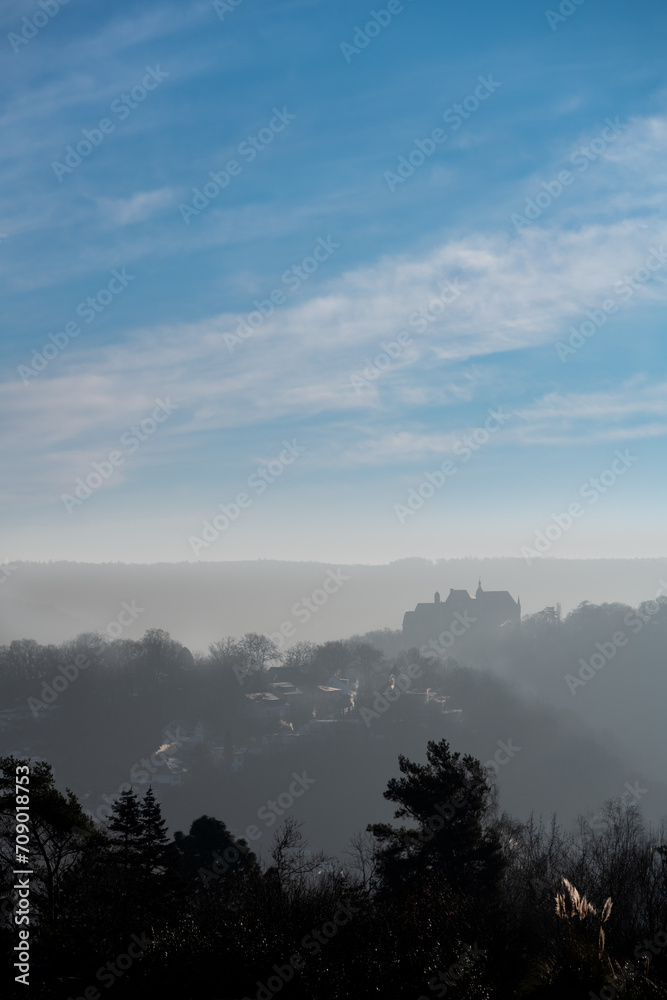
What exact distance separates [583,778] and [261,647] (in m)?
61.5

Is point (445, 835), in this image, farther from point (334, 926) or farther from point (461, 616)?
point (461, 616)

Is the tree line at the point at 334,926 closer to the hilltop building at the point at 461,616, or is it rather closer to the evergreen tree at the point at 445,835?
the evergreen tree at the point at 445,835

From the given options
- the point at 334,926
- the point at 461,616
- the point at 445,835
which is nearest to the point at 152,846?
the point at 445,835

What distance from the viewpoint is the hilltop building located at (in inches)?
6826

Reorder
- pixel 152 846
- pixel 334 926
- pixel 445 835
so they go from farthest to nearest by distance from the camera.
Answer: pixel 445 835, pixel 152 846, pixel 334 926

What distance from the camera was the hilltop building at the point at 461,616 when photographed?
173m

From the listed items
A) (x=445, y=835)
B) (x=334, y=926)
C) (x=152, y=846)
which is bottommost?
(x=445, y=835)

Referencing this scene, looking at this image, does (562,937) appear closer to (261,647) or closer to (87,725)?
(87,725)

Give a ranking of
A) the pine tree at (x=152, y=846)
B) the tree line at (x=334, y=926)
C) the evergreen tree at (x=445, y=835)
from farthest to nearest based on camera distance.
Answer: the evergreen tree at (x=445, y=835) → the pine tree at (x=152, y=846) → the tree line at (x=334, y=926)

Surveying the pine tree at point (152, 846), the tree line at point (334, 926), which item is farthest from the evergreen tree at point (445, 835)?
the pine tree at point (152, 846)

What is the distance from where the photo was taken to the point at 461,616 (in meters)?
176

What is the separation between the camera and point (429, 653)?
148 metres

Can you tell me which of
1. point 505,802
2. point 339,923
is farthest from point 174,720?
point 339,923

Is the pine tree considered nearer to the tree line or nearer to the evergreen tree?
the tree line
